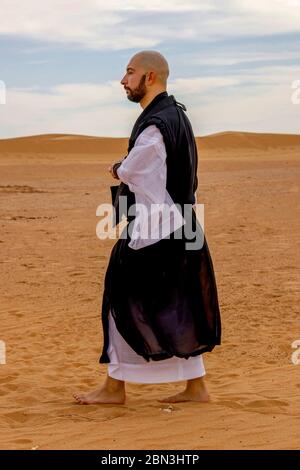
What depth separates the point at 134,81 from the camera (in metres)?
5.49

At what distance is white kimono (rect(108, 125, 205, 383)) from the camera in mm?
5238

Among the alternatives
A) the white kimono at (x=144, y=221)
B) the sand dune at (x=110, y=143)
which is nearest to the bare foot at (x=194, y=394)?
the white kimono at (x=144, y=221)

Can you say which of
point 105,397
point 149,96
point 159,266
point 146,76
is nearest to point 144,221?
point 159,266

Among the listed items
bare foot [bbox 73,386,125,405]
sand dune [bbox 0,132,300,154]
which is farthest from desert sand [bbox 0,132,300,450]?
sand dune [bbox 0,132,300,154]

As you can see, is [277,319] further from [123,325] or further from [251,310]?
[123,325]

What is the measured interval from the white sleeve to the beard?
12.5 inches

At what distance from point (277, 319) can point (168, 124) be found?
389 centimetres

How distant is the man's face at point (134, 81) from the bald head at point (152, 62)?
0.03 m

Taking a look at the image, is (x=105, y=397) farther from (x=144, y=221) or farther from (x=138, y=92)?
(x=138, y=92)

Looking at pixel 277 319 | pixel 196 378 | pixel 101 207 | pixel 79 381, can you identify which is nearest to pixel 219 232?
pixel 101 207

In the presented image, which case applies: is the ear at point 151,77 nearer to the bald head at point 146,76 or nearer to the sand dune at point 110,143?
the bald head at point 146,76

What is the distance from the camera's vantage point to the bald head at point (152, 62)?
5.46 meters

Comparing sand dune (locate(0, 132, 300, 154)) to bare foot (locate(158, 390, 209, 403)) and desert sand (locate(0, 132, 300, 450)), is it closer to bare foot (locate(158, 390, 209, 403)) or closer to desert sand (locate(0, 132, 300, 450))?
desert sand (locate(0, 132, 300, 450))

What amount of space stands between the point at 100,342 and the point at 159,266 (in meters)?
2.79
